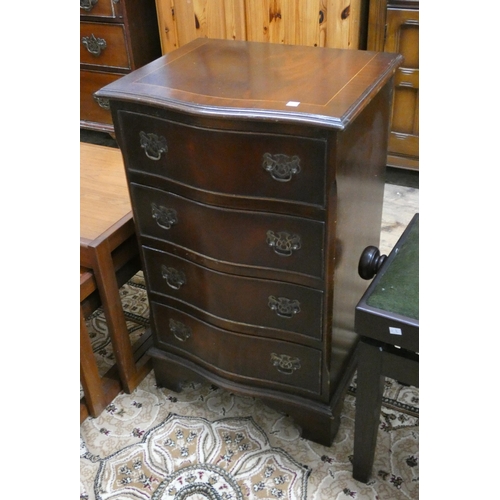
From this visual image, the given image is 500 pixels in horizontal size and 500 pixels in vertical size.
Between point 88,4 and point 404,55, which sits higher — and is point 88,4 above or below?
above

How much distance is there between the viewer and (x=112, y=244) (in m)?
1.32

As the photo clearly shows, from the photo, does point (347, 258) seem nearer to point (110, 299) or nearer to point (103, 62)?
point (110, 299)

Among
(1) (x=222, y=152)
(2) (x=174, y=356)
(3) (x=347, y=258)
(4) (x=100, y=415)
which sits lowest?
(4) (x=100, y=415)

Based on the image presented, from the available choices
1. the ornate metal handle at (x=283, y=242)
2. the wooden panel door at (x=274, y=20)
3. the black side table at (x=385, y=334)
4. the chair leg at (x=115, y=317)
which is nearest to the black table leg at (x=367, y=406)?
the black side table at (x=385, y=334)

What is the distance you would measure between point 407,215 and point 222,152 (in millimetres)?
1333

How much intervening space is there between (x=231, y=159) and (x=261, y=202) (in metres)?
0.10

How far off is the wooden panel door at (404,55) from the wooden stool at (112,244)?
1091 mm

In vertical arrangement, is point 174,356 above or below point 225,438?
above

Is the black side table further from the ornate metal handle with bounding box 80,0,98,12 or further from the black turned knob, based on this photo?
the ornate metal handle with bounding box 80,0,98,12

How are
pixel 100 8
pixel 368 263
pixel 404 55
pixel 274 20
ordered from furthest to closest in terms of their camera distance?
1. pixel 100 8
2. pixel 404 55
3. pixel 274 20
4. pixel 368 263

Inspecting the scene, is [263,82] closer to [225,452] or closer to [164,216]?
[164,216]

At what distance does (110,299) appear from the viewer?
1.36m

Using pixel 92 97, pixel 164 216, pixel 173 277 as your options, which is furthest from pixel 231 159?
pixel 92 97
